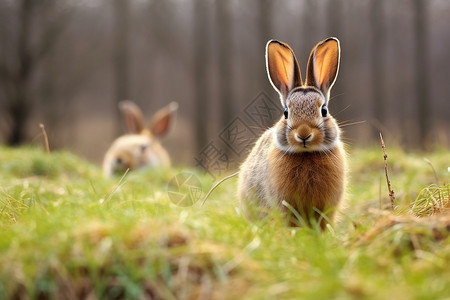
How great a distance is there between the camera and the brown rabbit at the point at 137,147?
9008mm

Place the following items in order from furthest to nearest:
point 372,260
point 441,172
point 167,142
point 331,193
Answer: point 167,142 → point 441,172 → point 331,193 → point 372,260

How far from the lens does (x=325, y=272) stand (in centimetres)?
208

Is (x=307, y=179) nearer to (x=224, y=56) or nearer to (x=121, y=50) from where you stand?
(x=224, y=56)

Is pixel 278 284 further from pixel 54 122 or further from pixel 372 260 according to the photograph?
pixel 54 122

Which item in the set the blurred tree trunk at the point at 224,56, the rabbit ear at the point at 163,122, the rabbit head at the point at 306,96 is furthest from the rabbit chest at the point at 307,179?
the blurred tree trunk at the point at 224,56

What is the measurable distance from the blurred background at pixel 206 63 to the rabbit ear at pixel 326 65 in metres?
10.4

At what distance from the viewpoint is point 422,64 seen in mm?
15406

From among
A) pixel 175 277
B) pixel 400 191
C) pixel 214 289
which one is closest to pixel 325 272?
pixel 214 289

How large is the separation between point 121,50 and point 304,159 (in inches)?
520

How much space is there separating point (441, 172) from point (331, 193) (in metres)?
2.87

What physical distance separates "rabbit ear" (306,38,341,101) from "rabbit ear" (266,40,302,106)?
14 cm

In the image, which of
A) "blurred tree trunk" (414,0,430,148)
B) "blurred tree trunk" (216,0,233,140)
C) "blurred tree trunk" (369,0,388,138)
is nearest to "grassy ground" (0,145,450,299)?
"blurred tree trunk" (216,0,233,140)

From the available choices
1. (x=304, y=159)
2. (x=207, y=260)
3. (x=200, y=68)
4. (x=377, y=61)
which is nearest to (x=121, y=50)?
(x=200, y=68)

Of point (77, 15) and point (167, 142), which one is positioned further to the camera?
point (167, 142)
